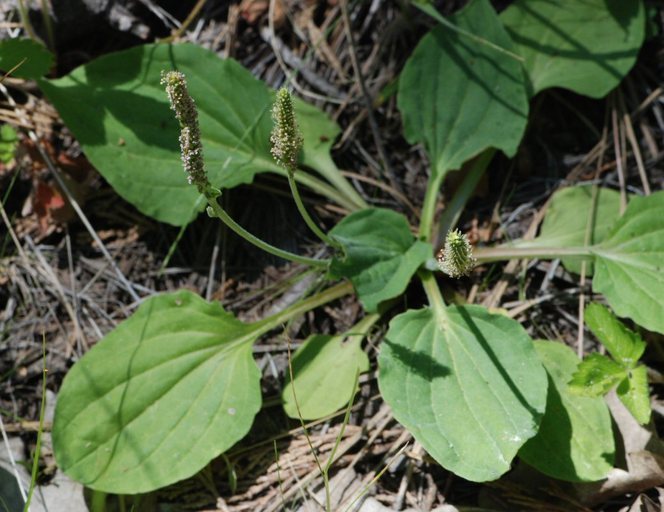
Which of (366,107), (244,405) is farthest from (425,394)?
(366,107)

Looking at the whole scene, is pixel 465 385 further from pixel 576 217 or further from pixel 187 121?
pixel 187 121

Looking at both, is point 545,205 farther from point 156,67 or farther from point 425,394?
point 156,67

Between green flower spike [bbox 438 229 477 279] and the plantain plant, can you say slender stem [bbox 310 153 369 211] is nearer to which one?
the plantain plant

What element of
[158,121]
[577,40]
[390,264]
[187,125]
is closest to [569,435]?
[390,264]

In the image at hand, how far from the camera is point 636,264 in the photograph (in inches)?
127

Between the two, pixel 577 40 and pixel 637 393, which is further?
pixel 577 40

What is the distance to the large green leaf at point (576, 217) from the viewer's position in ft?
11.7

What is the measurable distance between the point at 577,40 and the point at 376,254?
162cm

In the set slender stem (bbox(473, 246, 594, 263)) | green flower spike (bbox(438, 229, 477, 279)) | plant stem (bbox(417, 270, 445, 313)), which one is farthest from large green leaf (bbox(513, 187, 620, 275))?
green flower spike (bbox(438, 229, 477, 279))

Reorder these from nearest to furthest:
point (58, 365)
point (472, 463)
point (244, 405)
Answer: point (472, 463) < point (244, 405) < point (58, 365)

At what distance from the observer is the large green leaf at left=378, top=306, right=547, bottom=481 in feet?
8.92

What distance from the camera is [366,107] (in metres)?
3.84

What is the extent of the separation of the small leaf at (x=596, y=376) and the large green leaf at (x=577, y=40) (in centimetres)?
149

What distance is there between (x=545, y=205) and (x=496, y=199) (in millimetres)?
247
